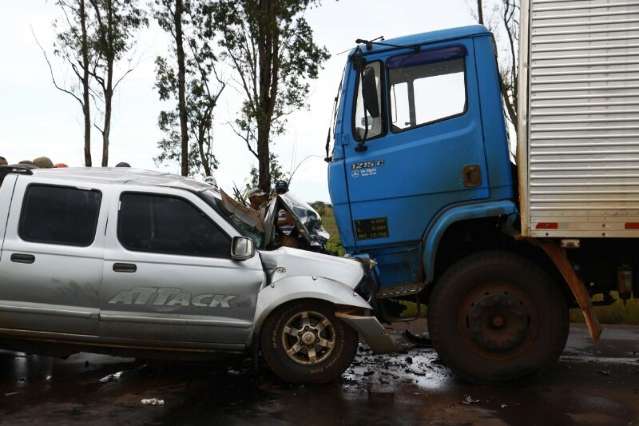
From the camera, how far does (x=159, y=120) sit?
28453mm

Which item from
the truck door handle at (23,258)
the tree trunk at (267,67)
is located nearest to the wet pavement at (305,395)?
the truck door handle at (23,258)

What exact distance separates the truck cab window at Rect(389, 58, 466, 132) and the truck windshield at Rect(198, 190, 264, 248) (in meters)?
1.59

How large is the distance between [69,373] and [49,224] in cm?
149

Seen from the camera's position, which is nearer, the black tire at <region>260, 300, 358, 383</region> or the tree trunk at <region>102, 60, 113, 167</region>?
the black tire at <region>260, 300, 358, 383</region>

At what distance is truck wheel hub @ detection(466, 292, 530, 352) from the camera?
21.4 feet

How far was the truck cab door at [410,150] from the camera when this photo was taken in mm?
6625

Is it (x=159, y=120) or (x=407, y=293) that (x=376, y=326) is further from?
(x=159, y=120)

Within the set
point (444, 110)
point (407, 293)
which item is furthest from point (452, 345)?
A: point (444, 110)

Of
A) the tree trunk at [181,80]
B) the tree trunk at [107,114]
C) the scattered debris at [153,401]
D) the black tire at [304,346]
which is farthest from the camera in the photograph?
the tree trunk at [107,114]

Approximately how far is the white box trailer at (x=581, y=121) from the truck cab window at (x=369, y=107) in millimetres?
1312

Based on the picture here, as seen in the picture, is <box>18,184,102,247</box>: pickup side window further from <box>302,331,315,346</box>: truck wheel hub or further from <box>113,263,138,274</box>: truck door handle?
<box>302,331,315,346</box>: truck wheel hub

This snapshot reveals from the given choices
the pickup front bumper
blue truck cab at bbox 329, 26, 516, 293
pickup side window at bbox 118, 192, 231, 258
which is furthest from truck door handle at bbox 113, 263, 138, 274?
blue truck cab at bbox 329, 26, 516, 293

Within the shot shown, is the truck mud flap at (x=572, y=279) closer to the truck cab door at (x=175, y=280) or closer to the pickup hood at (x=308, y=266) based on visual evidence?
the pickup hood at (x=308, y=266)

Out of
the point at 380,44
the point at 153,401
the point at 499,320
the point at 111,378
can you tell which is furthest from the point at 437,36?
the point at 111,378
